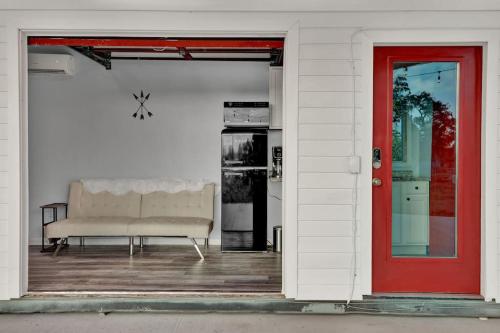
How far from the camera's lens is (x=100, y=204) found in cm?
698

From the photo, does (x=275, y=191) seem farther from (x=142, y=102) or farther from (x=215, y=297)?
(x=215, y=297)

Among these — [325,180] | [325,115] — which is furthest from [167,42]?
[325,180]

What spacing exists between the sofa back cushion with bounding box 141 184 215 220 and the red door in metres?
3.22

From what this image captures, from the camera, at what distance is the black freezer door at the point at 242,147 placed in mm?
6730

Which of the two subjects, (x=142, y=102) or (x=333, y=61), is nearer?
(x=333, y=61)

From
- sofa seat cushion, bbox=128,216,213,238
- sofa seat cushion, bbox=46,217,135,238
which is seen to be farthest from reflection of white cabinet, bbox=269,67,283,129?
sofa seat cushion, bbox=46,217,135,238

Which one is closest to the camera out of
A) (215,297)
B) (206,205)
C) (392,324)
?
(392,324)

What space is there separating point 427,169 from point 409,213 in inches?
15.7

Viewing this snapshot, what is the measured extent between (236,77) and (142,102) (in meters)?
1.39

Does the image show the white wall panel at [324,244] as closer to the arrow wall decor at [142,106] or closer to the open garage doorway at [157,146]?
the open garage doorway at [157,146]

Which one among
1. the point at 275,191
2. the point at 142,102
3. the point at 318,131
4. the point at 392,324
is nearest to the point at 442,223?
the point at 392,324

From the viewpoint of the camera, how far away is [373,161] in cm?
421

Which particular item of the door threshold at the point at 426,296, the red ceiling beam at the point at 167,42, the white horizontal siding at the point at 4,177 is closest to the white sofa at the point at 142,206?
the white horizontal siding at the point at 4,177

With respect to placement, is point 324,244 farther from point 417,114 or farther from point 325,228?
point 417,114
